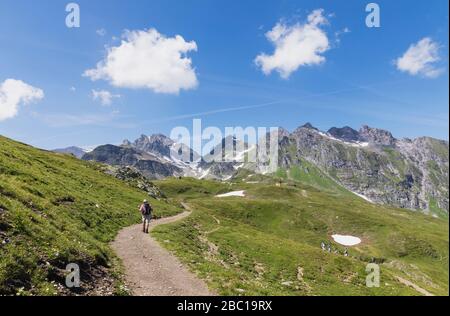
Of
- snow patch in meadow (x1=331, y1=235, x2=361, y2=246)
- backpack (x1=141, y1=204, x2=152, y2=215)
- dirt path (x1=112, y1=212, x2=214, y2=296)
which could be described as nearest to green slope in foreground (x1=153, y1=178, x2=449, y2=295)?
dirt path (x1=112, y1=212, x2=214, y2=296)

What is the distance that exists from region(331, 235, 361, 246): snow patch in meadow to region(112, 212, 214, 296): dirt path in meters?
105

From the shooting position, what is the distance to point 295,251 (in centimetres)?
5366

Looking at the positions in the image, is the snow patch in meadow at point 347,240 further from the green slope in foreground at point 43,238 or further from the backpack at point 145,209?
the green slope in foreground at point 43,238

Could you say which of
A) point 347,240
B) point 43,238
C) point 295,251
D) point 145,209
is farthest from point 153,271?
point 347,240

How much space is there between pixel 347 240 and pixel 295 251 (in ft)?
276

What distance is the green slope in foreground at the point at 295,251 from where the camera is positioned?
33.7 meters

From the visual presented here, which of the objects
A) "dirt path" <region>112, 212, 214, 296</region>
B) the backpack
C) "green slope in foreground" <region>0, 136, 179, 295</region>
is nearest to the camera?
"green slope in foreground" <region>0, 136, 179, 295</region>

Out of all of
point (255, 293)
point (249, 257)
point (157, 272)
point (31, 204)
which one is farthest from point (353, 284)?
point (31, 204)

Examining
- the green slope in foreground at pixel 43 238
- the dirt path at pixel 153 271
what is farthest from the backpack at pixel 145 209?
the dirt path at pixel 153 271

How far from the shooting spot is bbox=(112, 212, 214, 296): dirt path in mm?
21203

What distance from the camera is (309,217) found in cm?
14700

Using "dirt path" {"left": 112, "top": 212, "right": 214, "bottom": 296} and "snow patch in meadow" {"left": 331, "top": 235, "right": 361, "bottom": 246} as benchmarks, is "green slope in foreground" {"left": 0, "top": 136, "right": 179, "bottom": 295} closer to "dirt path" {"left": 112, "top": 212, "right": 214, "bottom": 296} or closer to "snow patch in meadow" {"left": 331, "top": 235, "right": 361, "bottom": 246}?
"dirt path" {"left": 112, "top": 212, "right": 214, "bottom": 296}

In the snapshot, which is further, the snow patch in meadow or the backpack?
the snow patch in meadow
